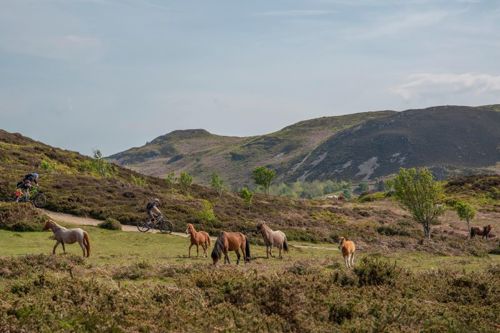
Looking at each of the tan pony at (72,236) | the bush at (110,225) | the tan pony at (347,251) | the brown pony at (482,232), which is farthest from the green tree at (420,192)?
the tan pony at (72,236)

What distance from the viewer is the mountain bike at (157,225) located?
125 ft

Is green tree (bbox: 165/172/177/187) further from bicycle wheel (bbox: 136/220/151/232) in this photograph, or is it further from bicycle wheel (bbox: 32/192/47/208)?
Result: bicycle wheel (bbox: 136/220/151/232)

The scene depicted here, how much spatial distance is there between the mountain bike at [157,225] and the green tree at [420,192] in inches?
921

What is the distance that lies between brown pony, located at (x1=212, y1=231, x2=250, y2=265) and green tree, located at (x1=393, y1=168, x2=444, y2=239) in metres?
28.6

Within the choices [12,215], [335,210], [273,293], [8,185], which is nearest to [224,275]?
[273,293]

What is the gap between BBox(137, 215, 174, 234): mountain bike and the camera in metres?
38.2

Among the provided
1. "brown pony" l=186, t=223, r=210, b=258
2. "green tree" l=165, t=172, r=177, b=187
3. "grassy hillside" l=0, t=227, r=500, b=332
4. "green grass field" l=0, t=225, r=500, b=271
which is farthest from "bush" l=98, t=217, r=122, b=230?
"green tree" l=165, t=172, r=177, b=187

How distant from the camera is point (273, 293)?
1573cm

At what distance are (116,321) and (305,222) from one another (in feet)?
147

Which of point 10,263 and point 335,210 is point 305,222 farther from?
point 10,263

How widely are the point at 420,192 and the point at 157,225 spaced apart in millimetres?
25539

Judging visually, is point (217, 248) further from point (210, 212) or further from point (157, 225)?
point (210, 212)

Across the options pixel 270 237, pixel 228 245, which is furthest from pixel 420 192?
pixel 228 245

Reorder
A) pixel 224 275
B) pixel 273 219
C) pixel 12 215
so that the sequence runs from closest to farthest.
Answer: pixel 224 275 < pixel 12 215 < pixel 273 219
